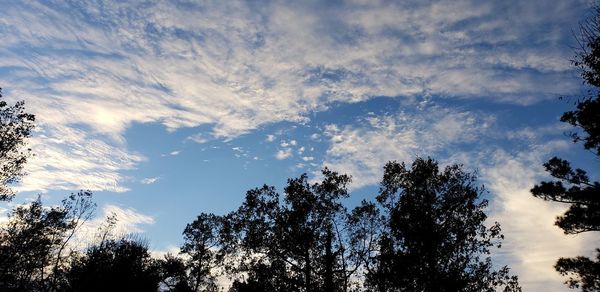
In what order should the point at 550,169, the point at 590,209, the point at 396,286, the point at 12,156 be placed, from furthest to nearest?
the point at 12,156 < the point at 396,286 < the point at 550,169 < the point at 590,209

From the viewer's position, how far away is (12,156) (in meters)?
24.9

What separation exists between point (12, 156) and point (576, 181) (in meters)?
32.5

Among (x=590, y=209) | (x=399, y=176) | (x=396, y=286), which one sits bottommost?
(x=396, y=286)

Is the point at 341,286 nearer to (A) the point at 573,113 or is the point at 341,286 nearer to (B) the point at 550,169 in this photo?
(B) the point at 550,169

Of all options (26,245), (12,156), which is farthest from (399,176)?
(26,245)

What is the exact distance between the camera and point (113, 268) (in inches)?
948

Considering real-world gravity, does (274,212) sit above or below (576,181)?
above

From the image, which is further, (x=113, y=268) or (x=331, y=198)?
(x=331, y=198)

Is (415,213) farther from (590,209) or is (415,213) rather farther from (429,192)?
(590,209)

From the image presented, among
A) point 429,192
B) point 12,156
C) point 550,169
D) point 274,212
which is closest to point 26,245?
point 12,156

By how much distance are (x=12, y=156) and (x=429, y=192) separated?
27.9 m

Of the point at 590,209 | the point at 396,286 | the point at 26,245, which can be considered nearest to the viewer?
the point at 590,209

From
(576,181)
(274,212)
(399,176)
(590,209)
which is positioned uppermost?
(399,176)

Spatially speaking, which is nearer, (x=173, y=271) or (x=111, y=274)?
(x=111, y=274)
